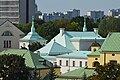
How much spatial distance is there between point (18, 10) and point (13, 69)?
98.8m

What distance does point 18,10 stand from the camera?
511 feet

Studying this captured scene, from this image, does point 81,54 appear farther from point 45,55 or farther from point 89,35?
point 89,35

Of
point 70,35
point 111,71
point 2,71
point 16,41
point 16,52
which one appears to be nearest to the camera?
point 111,71

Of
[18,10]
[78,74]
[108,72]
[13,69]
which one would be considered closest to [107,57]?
[78,74]

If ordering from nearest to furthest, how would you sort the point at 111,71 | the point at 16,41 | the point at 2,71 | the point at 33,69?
the point at 111,71 < the point at 2,71 < the point at 33,69 < the point at 16,41

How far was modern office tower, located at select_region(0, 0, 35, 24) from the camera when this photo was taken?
508 feet

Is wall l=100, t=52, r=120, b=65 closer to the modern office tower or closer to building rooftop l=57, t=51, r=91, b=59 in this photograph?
building rooftop l=57, t=51, r=91, b=59

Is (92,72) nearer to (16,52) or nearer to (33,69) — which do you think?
(33,69)

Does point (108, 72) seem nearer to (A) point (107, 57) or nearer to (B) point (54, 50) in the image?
(A) point (107, 57)

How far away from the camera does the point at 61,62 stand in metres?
73.3

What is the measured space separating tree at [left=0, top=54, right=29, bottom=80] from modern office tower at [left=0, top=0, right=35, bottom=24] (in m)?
96.0

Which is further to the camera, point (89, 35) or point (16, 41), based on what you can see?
point (16, 41)

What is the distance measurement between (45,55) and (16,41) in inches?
1028

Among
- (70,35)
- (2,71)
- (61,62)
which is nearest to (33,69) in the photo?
(2,71)
